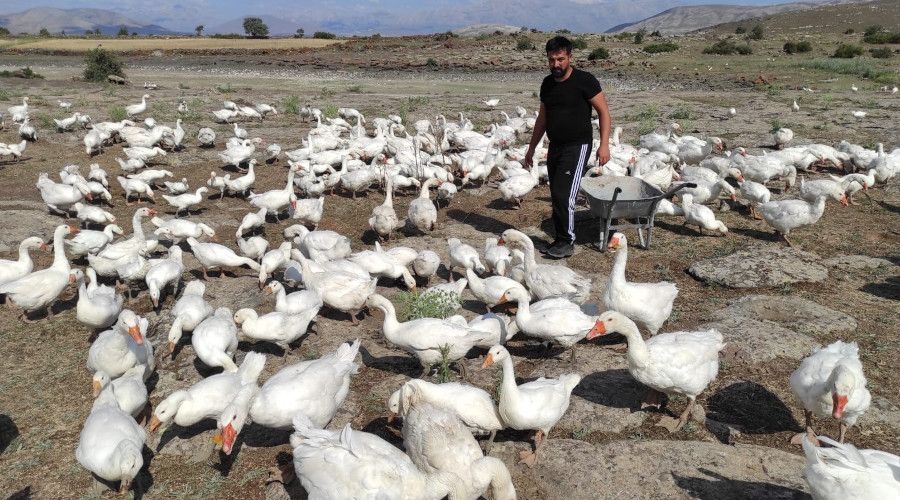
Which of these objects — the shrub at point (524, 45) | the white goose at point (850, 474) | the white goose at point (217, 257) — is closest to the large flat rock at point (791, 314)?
the white goose at point (850, 474)

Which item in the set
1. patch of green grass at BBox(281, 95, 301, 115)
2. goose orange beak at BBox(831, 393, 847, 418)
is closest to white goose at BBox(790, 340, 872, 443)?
goose orange beak at BBox(831, 393, 847, 418)

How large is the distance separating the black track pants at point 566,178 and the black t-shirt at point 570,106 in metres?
0.15

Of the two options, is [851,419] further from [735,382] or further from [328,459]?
[328,459]

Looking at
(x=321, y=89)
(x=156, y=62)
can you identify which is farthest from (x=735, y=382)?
(x=156, y=62)

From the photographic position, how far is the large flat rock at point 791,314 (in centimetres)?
705

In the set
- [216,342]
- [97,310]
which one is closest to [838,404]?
[216,342]

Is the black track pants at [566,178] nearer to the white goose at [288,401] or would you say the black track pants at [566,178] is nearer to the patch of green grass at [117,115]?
the white goose at [288,401]

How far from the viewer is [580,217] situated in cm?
1109

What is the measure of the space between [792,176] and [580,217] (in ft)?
17.8

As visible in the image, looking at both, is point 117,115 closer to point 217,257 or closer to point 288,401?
point 217,257

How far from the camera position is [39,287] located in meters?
7.54

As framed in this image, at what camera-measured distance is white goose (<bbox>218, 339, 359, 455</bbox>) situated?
486cm

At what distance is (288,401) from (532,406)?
210 cm

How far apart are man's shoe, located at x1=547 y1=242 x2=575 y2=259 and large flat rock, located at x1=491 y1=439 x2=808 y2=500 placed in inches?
174
